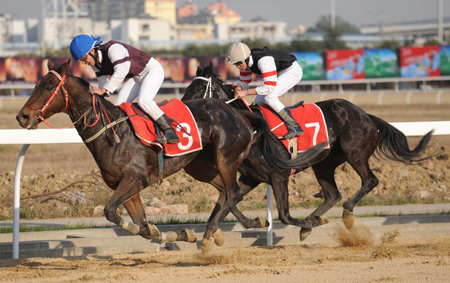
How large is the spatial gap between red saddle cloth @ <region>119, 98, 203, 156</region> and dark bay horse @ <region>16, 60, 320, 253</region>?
61 mm

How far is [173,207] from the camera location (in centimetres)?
806

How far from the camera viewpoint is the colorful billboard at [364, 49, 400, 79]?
35625mm

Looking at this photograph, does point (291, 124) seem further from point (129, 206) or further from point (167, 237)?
point (129, 206)

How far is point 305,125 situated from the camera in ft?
21.6

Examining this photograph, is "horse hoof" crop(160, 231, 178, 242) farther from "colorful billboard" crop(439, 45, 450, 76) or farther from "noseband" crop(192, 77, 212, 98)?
"colorful billboard" crop(439, 45, 450, 76)

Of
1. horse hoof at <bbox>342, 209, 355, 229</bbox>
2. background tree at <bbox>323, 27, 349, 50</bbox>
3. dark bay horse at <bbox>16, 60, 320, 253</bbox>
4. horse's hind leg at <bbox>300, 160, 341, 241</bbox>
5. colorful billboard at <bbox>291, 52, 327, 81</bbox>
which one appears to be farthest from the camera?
background tree at <bbox>323, 27, 349, 50</bbox>

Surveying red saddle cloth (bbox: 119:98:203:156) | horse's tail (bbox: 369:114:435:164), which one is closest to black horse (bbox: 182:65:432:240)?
horse's tail (bbox: 369:114:435:164)

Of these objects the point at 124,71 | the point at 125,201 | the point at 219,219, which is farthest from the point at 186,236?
the point at 124,71

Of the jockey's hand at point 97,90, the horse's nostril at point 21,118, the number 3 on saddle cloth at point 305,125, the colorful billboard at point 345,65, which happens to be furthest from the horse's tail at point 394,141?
the colorful billboard at point 345,65

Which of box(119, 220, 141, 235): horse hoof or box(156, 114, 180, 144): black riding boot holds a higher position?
box(156, 114, 180, 144): black riding boot

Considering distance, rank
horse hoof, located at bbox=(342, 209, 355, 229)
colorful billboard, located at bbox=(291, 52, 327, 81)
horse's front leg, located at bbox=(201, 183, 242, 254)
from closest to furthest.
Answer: horse's front leg, located at bbox=(201, 183, 242, 254)
horse hoof, located at bbox=(342, 209, 355, 229)
colorful billboard, located at bbox=(291, 52, 327, 81)

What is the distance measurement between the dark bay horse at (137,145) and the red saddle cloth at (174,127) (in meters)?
0.06

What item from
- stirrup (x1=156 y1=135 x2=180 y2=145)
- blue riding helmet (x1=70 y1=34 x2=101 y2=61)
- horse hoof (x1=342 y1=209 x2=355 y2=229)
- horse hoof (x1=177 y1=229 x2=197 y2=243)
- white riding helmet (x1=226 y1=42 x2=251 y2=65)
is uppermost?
blue riding helmet (x1=70 y1=34 x2=101 y2=61)

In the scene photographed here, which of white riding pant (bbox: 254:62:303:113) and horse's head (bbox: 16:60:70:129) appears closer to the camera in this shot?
horse's head (bbox: 16:60:70:129)
